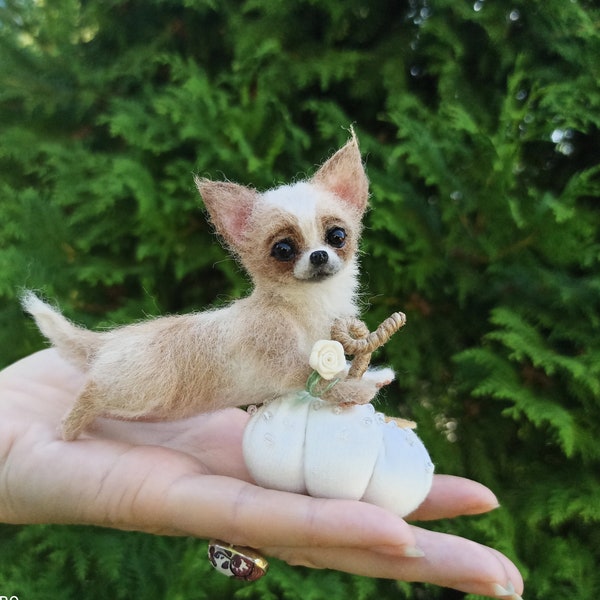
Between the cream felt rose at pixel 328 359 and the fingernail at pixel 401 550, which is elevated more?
the cream felt rose at pixel 328 359

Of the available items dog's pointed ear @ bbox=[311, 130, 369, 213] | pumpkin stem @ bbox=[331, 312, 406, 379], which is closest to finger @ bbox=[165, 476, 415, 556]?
pumpkin stem @ bbox=[331, 312, 406, 379]

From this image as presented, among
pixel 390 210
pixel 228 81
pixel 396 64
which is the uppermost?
pixel 396 64

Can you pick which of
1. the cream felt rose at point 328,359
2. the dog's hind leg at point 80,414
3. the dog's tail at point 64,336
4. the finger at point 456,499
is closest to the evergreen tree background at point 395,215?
the finger at point 456,499

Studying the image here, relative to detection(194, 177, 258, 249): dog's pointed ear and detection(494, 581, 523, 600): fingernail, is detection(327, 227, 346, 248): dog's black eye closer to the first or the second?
detection(194, 177, 258, 249): dog's pointed ear

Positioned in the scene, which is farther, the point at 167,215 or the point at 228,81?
the point at 228,81

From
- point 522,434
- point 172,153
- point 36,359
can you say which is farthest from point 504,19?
point 36,359

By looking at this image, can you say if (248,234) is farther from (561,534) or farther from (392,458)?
(561,534)

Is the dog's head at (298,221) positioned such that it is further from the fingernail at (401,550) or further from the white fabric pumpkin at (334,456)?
the fingernail at (401,550)
